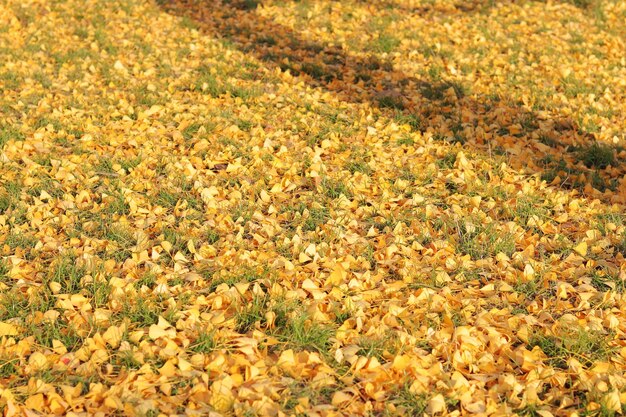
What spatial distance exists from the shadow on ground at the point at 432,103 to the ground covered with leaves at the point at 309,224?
0.03 metres

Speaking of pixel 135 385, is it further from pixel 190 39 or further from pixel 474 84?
pixel 190 39

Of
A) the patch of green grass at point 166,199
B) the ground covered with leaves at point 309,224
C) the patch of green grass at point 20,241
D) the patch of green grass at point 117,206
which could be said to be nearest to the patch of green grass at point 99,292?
the ground covered with leaves at point 309,224

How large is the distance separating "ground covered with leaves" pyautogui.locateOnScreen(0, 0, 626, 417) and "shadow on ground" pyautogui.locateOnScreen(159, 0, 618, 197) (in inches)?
1.1

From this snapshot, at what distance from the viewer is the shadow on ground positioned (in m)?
5.19

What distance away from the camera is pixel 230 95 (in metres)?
6.26

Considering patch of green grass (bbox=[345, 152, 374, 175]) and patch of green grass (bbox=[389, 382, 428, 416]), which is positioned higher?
patch of green grass (bbox=[345, 152, 374, 175])

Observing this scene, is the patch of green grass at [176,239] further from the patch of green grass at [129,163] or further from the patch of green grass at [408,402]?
the patch of green grass at [408,402]

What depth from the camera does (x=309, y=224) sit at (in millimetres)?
4316

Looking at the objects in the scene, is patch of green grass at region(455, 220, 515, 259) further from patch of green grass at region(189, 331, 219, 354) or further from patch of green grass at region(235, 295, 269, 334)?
patch of green grass at region(189, 331, 219, 354)

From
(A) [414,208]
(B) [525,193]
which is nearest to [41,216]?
(A) [414,208]

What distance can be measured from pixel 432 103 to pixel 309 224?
2465 millimetres

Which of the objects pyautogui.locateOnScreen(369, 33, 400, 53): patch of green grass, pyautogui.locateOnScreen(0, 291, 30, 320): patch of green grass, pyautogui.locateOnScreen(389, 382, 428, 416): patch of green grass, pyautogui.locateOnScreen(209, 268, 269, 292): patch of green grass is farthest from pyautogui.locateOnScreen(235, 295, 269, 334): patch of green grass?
pyautogui.locateOnScreen(369, 33, 400, 53): patch of green grass

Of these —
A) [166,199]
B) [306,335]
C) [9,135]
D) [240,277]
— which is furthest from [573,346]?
[9,135]

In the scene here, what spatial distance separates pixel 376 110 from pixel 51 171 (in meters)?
2.83
